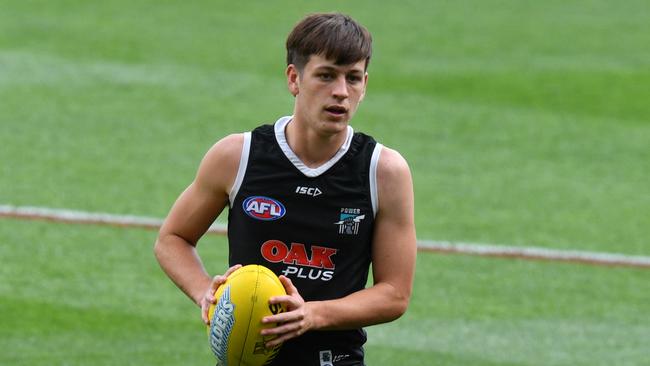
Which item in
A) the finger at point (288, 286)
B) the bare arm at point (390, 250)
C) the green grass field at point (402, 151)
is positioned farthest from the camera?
the green grass field at point (402, 151)

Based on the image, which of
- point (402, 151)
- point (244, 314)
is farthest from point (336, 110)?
point (402, 151)

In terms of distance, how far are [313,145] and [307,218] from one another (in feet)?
0.98

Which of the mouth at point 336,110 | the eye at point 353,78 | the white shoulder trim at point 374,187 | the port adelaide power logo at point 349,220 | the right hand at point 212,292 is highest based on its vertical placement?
the eye at point 353,78

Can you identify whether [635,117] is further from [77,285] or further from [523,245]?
[77,285]

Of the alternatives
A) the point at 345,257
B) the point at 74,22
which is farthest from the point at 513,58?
the point at 345,257

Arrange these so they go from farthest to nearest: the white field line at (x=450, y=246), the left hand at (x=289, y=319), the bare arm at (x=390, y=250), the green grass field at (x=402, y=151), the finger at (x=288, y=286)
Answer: the white field line at (x=450, y=246) < the green grass field at (x=402, y=151) < the bare arm at (x=390, y=250) < the finger at (x=288, y=286) < the left hand at (x=289, y=319)

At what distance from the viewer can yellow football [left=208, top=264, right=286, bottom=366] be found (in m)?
5.42

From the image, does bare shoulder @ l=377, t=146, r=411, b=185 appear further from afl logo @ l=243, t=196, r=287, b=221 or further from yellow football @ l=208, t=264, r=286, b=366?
yellow football @ l=208, t=264, r=286, b=366

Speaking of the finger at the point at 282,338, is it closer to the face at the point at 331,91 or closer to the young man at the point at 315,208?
the young man at the point at 315,208

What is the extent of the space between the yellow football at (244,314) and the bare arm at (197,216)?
312 mm

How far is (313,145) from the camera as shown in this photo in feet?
19.4

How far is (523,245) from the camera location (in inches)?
478

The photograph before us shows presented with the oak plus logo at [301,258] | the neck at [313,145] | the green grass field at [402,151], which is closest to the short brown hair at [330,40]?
the neck at [313,145]

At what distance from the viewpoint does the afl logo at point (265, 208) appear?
19.3 feet
